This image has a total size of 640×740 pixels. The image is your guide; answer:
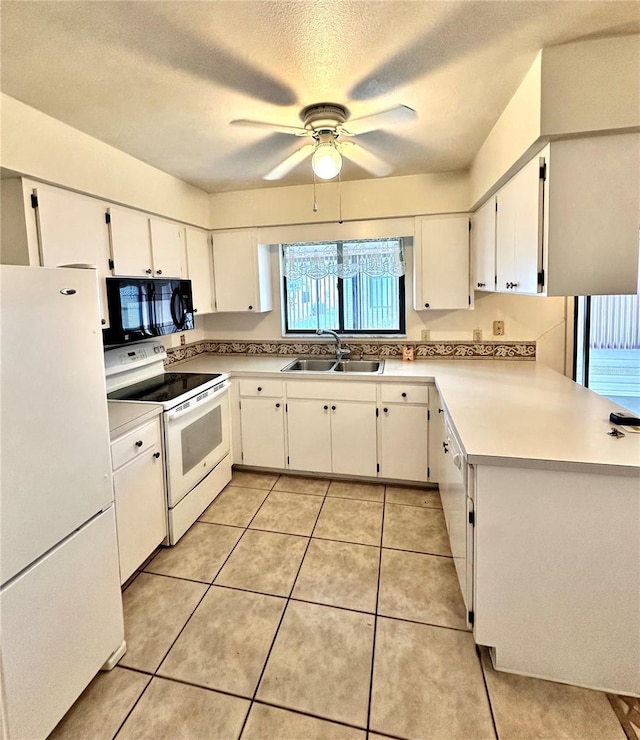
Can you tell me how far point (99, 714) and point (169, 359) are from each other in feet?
8.08

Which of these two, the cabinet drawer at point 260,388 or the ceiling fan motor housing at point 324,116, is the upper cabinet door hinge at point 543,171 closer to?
the ceiling fan motor housing at point 324,116

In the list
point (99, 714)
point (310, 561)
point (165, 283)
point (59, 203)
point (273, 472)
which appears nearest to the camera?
point (99, 714)

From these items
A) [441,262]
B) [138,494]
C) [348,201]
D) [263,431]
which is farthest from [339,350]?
[138,494]

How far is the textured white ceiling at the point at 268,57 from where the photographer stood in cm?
133

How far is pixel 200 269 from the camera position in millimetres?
3459

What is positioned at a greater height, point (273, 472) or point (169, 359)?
point (169, 359)

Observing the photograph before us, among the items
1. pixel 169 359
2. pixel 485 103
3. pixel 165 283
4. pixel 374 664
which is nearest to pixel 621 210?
pixel 485 103

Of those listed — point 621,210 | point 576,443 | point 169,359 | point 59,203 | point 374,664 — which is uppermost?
point 59,203

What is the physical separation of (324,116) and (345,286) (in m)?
1.83

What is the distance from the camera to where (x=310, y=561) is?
2289mm

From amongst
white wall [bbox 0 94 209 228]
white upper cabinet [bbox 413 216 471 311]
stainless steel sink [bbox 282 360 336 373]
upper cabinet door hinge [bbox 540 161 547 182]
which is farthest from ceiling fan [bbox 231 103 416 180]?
stainless steel sink [bbox 282 360 336 373]

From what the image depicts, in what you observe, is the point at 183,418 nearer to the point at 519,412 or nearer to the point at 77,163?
the point at 77,163

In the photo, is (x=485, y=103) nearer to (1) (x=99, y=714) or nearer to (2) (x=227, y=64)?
(2) (x=227, y=64)

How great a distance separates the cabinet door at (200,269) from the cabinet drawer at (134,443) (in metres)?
1.37
